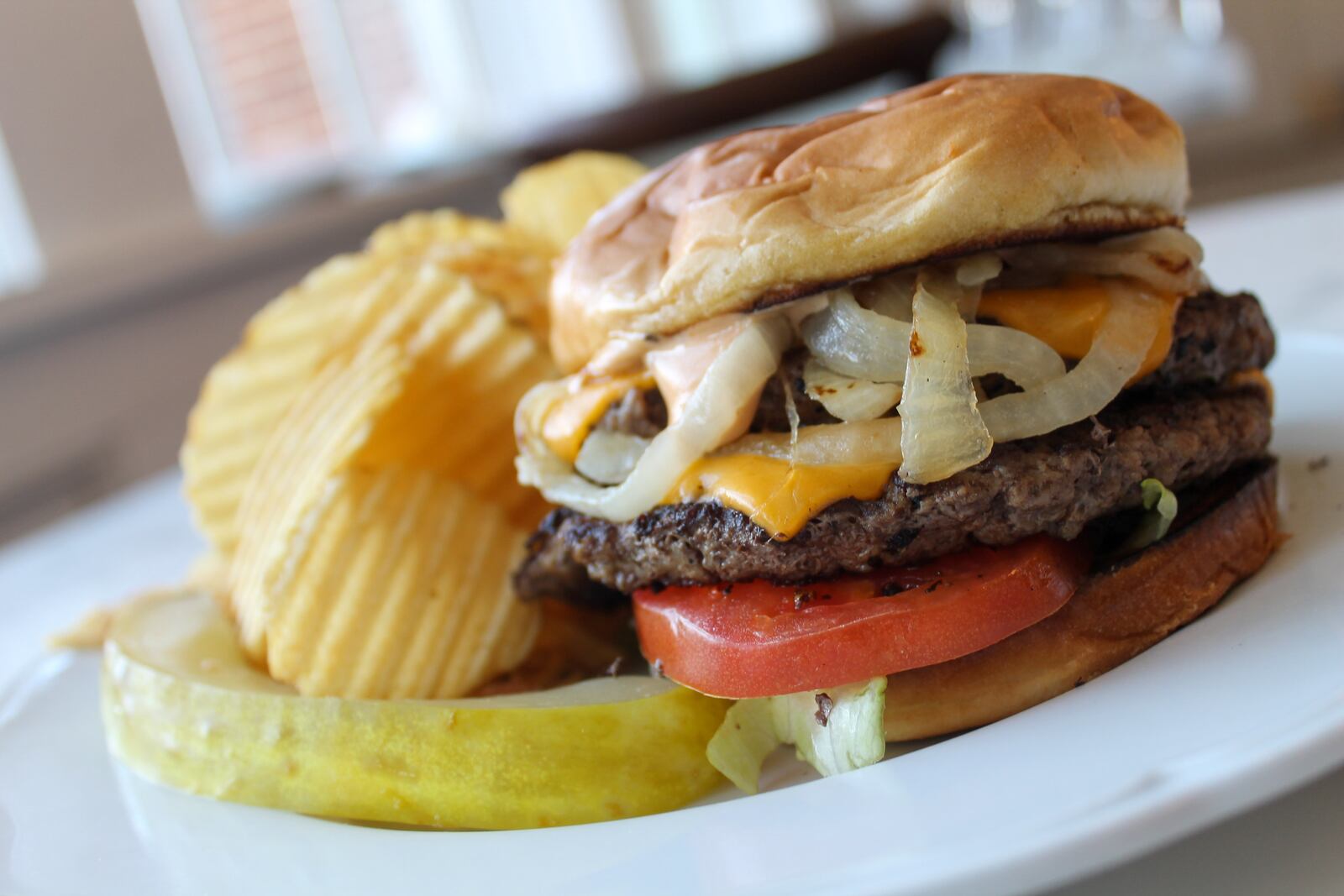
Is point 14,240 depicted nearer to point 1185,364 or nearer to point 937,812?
point 1185,364

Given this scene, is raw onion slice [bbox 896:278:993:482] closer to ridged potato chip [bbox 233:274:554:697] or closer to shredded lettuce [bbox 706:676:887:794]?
shredded lettuce [bbox 706:676:887:794]

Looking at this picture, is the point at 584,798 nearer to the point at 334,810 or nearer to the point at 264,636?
the point at 334,810

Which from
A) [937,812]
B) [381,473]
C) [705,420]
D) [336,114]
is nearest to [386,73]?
[336,114]

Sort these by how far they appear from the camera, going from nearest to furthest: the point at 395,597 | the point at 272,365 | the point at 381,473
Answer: the point at 395,597 < the point at 381,473 < the point at 272,365

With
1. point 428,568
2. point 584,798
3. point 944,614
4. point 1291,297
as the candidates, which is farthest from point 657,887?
point 1291,297

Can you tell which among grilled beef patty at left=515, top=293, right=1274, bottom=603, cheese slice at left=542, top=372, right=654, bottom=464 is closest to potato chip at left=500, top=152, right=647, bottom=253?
cheese slice at left=542, top=372, right=654, bottom=464

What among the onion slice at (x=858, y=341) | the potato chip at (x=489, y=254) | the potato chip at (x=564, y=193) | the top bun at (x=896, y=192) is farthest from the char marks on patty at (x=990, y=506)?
the potato chip at (x=564, y=193)

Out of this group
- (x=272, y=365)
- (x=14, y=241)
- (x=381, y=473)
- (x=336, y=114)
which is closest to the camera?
(x=381, y=473)
